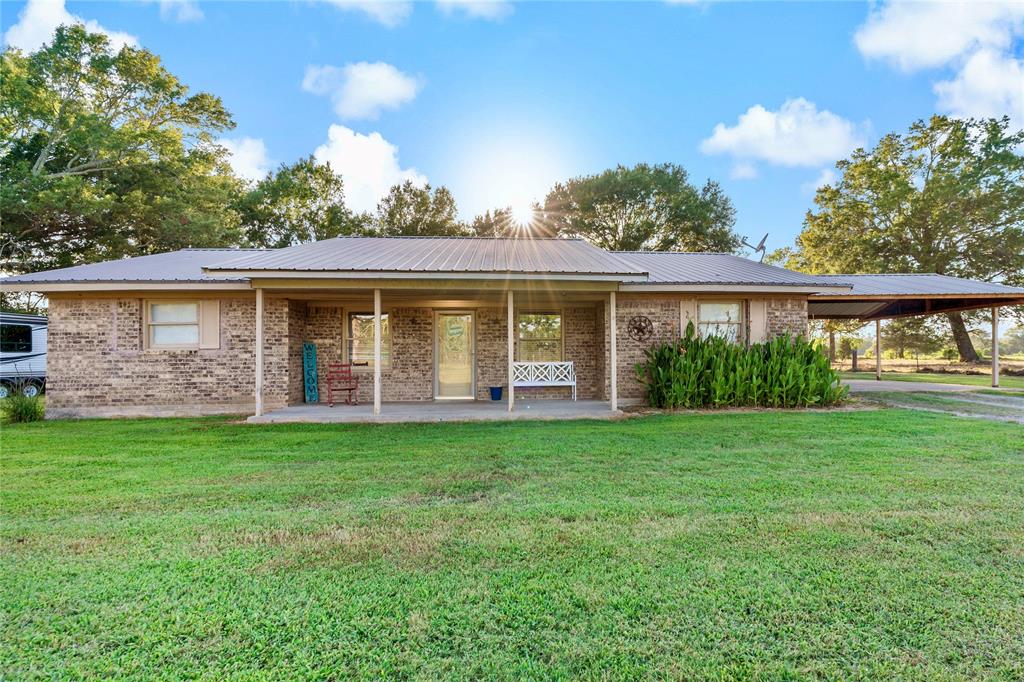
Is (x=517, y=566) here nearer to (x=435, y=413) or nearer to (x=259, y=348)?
(x=435, y=413)

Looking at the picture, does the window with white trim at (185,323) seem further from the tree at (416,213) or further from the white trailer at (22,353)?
the tree at (416,213)

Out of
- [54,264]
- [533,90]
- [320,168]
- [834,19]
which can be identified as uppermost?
[320,168]

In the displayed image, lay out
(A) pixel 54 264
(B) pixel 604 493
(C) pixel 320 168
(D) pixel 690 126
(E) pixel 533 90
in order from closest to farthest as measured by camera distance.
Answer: (B) pixel 604 493 < (E) pixel 533 90 < (D) pixel 690 126 < (A) pixel 54 264 < (C) pixel 320 168

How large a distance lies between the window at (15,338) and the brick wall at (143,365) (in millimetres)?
6586

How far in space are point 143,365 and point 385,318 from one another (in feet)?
16.3

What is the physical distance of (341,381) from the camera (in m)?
10.4

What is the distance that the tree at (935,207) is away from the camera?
837 inches

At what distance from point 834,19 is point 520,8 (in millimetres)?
7568

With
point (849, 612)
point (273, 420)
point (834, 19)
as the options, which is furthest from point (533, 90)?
point (849, 612)

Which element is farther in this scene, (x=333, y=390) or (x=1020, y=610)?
(x=333, y=390)

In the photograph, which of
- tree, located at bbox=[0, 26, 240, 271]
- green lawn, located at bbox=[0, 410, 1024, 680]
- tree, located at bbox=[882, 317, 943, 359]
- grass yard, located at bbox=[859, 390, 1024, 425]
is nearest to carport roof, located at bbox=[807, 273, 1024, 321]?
grass yard, located at bbox=[859, 390, 1024, 425]

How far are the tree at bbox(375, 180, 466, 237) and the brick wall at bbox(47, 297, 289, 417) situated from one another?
17872 mm

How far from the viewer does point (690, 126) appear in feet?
58.2

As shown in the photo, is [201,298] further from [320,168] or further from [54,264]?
[320,168]
